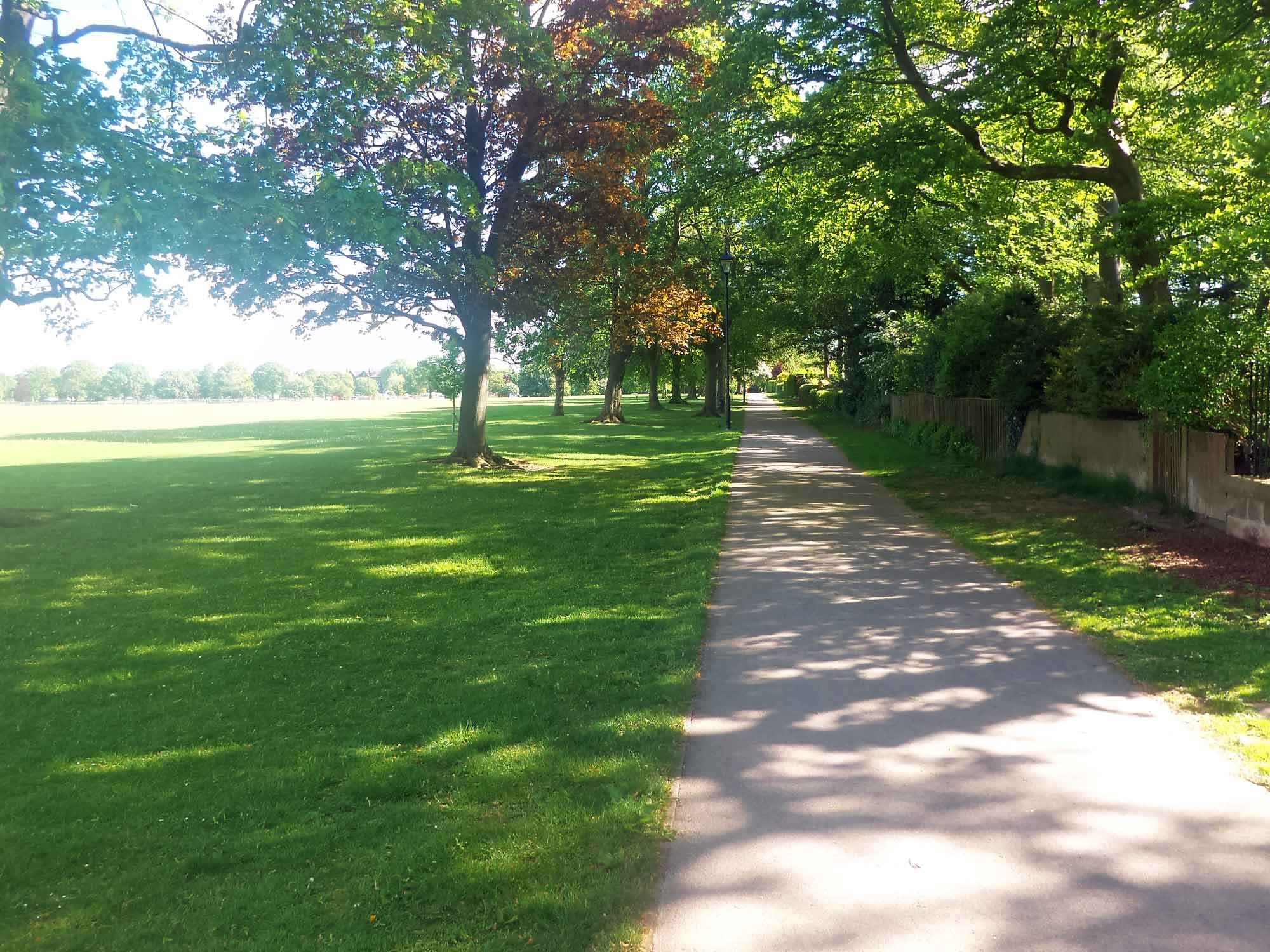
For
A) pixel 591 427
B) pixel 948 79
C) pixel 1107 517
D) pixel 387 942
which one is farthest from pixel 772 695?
pixel 591 427

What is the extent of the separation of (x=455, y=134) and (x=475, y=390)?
19.0ft

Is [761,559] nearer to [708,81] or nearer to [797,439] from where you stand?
[708,81]

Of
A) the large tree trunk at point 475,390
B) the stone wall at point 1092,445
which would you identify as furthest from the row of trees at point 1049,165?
the large tree trunk at point 475,390

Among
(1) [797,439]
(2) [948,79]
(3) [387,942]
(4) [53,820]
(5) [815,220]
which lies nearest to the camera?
(3) [387,942]

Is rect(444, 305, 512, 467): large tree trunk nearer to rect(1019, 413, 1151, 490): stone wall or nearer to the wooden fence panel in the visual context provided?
rect(1019, 413, 1151, 490): stone wall

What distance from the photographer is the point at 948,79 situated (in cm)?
1470

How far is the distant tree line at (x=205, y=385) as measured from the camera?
116 m

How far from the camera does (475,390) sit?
69.8 ft

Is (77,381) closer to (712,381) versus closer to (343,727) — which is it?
(712,381)

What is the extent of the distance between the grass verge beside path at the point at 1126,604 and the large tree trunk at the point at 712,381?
108 feet

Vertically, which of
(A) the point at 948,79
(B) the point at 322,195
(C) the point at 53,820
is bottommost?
(C) the point at 53,820

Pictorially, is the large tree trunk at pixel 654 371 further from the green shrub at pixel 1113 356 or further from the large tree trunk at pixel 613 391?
the green shrub at pixel 1113 356

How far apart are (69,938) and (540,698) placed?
8.82 ft

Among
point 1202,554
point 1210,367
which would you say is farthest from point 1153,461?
point 1202,554
